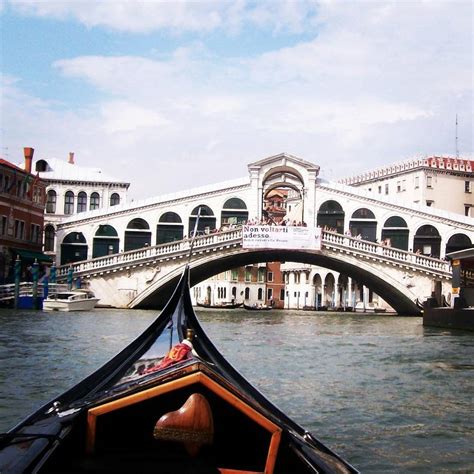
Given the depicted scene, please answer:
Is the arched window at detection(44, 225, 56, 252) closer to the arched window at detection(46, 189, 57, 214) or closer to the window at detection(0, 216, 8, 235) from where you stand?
the arched window at detection(46, 189, 57, 214)

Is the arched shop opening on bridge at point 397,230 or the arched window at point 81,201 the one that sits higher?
the arched window at point 81,201

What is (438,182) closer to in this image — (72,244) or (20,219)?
(72,244)

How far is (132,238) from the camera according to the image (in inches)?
756

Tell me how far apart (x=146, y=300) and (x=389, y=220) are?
620 cm

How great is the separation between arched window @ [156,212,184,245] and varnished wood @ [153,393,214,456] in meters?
17.1

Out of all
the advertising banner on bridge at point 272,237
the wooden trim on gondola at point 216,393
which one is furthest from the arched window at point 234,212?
the wooden trim on gondola at point 216,393

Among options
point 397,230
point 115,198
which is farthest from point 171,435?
point 115,198

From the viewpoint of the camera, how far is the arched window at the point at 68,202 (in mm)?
21766

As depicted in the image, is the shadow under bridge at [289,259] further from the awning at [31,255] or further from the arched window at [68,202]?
the arched window at [68,202]

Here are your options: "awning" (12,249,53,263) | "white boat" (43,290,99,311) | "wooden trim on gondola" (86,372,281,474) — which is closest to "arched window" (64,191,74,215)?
"awning" (12,249,53,263)

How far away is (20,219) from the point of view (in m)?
17.4

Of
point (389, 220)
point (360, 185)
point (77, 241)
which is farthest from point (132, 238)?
point (360, 185)

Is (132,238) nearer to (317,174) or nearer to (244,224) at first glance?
(244,224)

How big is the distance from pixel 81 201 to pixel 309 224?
646cm
